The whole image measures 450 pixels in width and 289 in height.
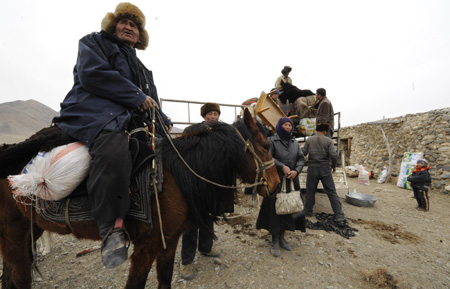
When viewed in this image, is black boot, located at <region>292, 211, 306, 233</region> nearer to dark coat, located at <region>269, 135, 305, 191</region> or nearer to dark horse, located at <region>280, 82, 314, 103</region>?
dark coat, located at <region>269, 135, 305, 191</region>

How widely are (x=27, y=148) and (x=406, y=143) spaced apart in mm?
Answer: 13792

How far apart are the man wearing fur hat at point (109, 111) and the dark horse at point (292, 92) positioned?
5.45 meters

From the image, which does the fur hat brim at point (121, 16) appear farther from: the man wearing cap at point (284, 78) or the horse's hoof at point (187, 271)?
the man wearing cap at point (284, 78)

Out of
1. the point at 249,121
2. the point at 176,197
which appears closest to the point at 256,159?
the point at 249,121

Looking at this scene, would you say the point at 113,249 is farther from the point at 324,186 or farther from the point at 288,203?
the point at 324,186

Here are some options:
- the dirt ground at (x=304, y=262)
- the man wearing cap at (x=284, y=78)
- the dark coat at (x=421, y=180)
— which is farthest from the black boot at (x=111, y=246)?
the dark coat at (x=421, y=180)

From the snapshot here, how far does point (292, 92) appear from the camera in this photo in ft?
21.0

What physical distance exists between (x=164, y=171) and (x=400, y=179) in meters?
12.1

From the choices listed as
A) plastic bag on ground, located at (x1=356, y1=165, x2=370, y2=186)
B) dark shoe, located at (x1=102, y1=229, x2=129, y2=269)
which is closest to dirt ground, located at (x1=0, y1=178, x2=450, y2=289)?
dark shoe, located at (x1=102, y1=229, x2=129, y2=269)

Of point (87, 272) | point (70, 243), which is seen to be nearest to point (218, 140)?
point (87, 272)

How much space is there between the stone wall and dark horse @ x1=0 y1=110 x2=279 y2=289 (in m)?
10.4

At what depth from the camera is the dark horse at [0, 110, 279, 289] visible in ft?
5.44

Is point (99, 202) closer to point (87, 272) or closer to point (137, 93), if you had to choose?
point (137, 93)

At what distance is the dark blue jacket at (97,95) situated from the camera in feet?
5.04
